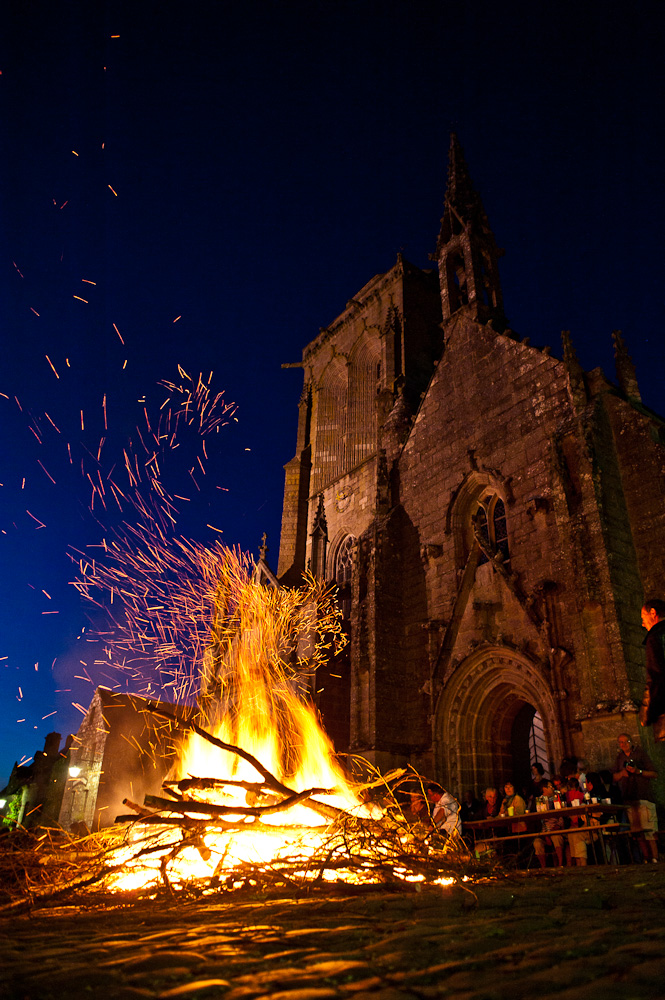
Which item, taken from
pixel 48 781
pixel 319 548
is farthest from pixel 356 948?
pixel 48 781

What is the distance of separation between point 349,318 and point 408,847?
95.5 feet

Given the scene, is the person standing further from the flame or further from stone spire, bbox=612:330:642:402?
stone spire, bbox=612:330:642:402

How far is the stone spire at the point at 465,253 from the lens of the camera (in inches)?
659

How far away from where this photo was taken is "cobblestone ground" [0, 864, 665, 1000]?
2.27m

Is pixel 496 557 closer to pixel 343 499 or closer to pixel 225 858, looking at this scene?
pixel 225 858

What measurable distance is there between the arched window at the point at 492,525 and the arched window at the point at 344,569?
9275 millimetres

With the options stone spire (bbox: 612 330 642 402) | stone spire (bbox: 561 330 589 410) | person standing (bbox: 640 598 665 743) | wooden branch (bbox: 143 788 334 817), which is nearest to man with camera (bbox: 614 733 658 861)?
person standing (bbox: 640 598 665 743)

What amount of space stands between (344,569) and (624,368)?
49.0ft

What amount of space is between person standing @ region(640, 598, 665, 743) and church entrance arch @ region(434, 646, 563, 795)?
6686 mm

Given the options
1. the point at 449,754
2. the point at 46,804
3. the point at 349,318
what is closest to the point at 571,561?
the point at 449,754

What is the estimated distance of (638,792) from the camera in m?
8.36

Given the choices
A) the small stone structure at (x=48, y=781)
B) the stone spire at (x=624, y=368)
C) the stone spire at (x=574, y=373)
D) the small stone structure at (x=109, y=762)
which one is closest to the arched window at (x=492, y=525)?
the stone spire at (x=574, y=373)

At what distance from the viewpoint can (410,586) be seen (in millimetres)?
14594

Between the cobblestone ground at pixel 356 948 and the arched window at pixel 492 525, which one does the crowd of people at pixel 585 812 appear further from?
the arched window at pixel 492 525
